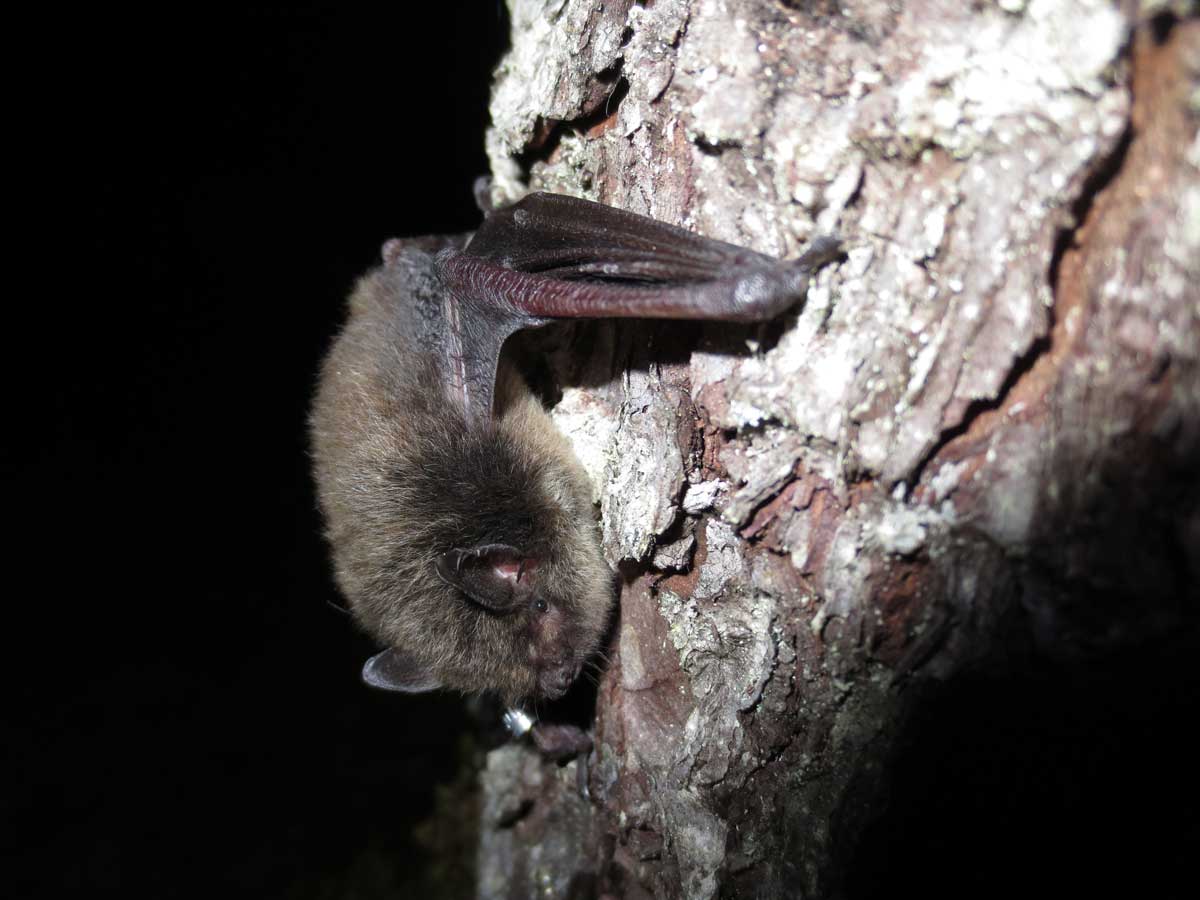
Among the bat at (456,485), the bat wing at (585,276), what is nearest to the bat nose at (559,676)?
the bat at (456,485)

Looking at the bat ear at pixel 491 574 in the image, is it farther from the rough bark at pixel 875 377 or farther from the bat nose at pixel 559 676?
the rough bark at pixel 875 377

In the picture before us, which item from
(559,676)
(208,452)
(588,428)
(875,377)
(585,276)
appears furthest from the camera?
(208,452)

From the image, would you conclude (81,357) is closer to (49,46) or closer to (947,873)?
(49,46)

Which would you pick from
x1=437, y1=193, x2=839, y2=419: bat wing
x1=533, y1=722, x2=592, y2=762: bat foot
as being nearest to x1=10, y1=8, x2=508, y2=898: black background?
x1=533, y1=722, x2=592, y2=762: bat foot

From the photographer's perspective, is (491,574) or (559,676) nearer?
(491,574)

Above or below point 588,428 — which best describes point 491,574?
below

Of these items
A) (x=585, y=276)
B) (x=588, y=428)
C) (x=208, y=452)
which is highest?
(x=585, y=276)

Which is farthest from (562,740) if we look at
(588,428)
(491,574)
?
(588,428)

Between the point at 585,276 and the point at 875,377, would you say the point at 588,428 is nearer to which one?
the point at 585,276
